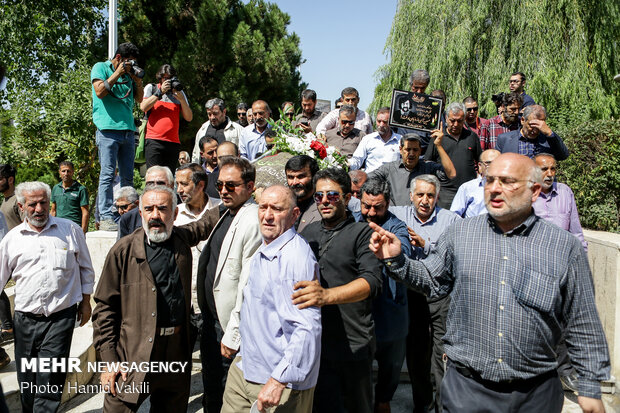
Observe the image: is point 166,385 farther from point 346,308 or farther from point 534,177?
point 534,177

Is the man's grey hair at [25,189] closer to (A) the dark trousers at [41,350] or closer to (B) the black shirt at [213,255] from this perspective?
(A) the dark trousers at [41,350]

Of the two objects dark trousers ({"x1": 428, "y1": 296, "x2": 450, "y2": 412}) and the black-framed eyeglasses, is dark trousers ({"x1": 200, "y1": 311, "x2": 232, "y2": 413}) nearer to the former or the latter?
dark trousers ({"x1": 428, "y1": 296, "x2": 450, "y2": 412})

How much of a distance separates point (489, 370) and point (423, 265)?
2.30 ft

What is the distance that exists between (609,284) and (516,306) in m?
4.01

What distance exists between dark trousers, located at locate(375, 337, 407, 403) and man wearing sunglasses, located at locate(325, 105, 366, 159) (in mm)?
3355

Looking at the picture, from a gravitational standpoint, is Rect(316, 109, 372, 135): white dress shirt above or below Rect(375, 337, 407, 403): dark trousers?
above

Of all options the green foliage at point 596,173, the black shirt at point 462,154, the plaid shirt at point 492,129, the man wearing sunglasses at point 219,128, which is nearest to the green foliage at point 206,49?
the man wearing sunglasses at point 219,128

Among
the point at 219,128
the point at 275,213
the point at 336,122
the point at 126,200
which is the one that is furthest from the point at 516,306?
the point at 219,128

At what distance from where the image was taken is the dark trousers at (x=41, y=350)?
456cm

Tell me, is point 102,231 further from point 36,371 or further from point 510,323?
point 510,323

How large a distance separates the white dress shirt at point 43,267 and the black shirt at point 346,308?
2517 millimetres

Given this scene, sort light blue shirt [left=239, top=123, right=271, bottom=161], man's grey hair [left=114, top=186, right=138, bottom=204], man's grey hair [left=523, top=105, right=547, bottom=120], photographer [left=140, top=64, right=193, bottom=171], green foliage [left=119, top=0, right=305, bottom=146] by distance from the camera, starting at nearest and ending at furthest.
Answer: man's grey hair [left=114, top=186, right=138, bottom=204] < man's grey hair [left=523, top=105, right=547, bottom=120] < photographer [left=140, top=64, right=193, bottom=171] < light blue shirt [left=239, top=123, right=271, bottom=161] < green foliage [left=119, top=0, right=305, bottom=146]

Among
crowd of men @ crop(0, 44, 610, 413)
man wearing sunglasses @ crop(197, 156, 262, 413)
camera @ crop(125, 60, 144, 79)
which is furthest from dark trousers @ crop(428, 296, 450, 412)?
camera @ crop(125, 60, 144, 79)

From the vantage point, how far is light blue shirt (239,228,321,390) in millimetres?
2951
